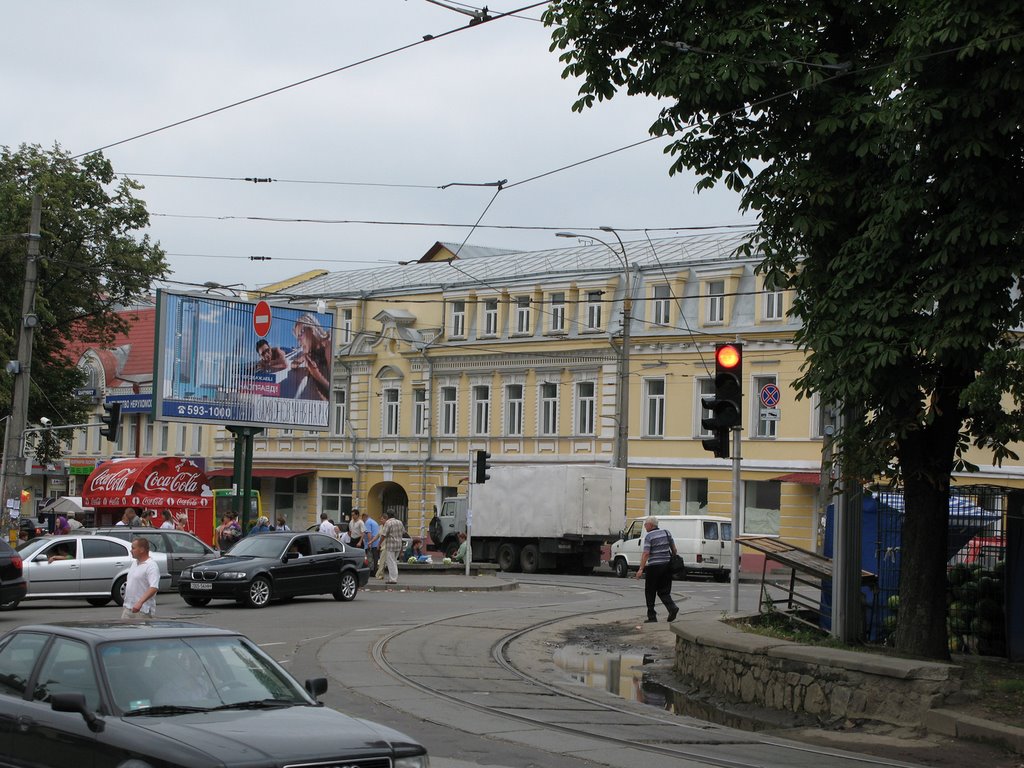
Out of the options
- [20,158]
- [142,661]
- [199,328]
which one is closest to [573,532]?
[199,328]

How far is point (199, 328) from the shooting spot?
36.6m

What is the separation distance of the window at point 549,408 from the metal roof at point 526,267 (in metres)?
4.26

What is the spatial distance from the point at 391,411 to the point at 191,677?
160ft

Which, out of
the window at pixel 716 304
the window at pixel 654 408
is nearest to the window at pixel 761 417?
the window at pixel 716 304

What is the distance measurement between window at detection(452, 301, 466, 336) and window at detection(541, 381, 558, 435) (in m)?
4.65

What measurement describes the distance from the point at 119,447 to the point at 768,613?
56.5 metres

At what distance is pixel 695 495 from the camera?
47.1 m

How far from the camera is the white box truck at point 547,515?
4028cm

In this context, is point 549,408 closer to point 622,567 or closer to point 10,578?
point 622,567

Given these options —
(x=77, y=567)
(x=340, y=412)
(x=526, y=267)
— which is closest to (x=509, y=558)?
(x=526, y=267)

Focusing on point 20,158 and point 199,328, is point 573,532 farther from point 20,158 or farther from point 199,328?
point 20,158

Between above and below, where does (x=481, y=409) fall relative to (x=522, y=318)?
below

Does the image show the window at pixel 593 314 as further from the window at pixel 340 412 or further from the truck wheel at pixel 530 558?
the window at pixel 340 412

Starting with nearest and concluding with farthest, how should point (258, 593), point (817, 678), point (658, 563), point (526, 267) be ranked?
point (817, 678) → point (658, 563) → point (258, 593) → point (526, 267)
